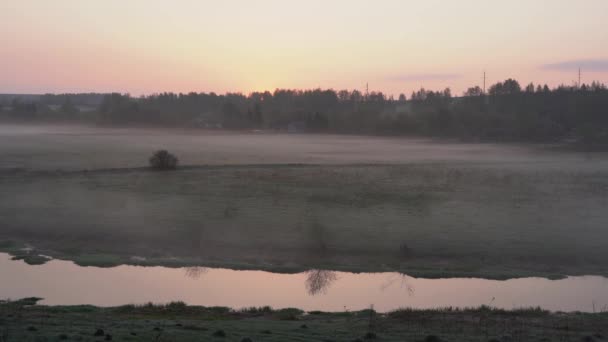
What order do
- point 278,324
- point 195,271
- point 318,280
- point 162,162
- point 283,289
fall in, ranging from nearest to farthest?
point 278,324 < point 283,289 < point 318,280 < point 195,271 < point 162,162

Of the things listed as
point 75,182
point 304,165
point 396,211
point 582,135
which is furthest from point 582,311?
point 582,135

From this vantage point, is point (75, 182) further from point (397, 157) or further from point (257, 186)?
point (397, 157)

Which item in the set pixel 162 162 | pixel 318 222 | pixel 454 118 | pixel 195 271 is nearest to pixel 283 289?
pixel 195 271

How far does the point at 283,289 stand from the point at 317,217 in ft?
46.2

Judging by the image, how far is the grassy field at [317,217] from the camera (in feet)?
100

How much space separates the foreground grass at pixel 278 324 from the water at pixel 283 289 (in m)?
2.11

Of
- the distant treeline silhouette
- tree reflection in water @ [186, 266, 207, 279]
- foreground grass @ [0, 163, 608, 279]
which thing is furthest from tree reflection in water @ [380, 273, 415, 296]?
the distant treeline silhouette

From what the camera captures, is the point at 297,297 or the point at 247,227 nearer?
the point at 297,297

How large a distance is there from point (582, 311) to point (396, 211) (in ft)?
65.1

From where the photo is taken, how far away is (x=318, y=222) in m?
37.9

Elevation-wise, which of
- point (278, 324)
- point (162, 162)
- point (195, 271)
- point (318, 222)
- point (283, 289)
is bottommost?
point (283, 289)

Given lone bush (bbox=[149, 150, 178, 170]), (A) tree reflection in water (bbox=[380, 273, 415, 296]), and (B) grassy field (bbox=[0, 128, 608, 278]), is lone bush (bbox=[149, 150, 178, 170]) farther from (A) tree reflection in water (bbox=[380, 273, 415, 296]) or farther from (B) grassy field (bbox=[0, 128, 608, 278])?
(A) tree reflection in water (bbox=[380, 273, 415, 296])

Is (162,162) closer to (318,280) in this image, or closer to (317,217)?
(317,217)

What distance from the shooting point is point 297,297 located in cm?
2414
